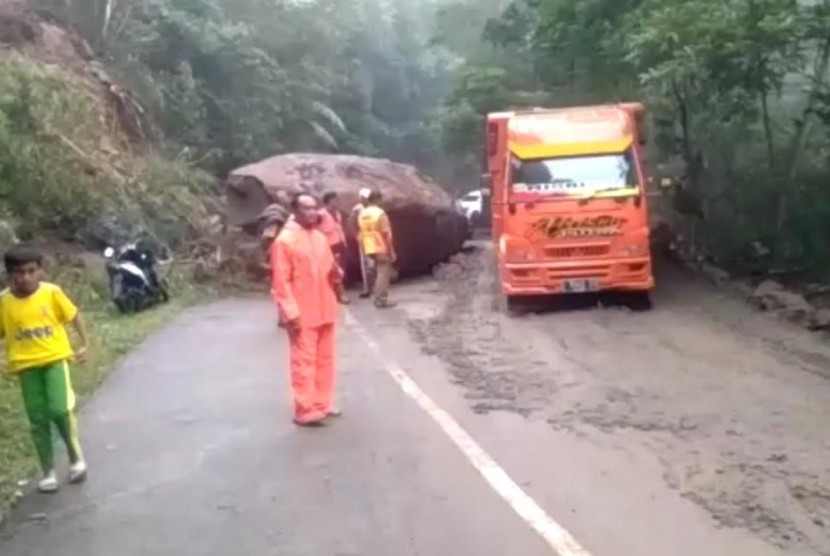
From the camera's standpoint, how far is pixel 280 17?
41781 mm

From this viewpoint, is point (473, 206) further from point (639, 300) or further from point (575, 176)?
point (575, 176)

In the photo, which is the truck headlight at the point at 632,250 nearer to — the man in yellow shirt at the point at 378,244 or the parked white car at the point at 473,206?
the man in yellow shirt at the point at 378,244

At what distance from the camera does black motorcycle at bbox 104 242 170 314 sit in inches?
754

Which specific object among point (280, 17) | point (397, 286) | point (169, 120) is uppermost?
point (280, 17)

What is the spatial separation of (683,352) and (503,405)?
351 cm

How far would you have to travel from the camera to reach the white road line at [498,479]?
6.60m

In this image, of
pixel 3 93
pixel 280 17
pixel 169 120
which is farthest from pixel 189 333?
pixel 280 17

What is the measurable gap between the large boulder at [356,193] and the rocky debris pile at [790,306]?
6716 mm

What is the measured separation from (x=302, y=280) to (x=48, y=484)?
2552mm

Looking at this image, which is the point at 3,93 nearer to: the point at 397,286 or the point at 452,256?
the point at 397,286

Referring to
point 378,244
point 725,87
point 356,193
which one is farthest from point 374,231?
point 725,87

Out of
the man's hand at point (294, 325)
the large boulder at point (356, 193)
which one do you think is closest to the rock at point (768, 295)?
the large boulder at point (356, 193)

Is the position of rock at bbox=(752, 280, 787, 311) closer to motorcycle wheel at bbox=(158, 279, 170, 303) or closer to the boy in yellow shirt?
motorcycle wheel at bbox=(158, 279, 170, 303)

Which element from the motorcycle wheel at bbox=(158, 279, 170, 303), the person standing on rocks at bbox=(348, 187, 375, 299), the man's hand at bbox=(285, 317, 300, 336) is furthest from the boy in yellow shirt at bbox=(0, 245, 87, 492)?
the motorcycle wheel at bbox=(158, 279, 170, 303)
